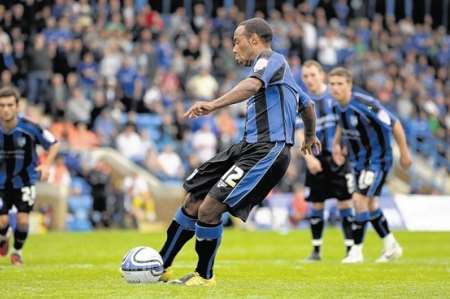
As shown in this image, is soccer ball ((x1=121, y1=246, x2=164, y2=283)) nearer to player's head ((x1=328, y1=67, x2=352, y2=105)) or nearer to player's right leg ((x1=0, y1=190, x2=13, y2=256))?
player's right leg ((x1=0, y1=190, x2=13, y2=256))

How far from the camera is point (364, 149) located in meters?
15.8

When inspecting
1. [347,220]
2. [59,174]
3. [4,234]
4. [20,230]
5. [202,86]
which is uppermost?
[202,86]

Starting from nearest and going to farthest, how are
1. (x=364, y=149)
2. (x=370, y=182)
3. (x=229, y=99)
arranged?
(x=229, y=99) → (x=370, y=182) → (x=364, y=149)

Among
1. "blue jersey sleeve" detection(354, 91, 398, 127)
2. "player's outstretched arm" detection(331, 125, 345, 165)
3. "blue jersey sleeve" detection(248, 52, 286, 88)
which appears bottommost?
"player's outstretched arm" detection(331, 125, 345, 165)

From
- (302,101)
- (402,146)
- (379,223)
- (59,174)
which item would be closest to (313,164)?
(379,223)

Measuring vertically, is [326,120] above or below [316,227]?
above

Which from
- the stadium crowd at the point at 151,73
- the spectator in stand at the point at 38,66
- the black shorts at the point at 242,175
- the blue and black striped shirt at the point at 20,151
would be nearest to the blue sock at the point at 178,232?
the black shorts at the point at 242,175

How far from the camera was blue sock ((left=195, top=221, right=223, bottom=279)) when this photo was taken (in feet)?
35.2

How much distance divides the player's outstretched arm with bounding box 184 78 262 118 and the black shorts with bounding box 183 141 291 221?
0.66 metres

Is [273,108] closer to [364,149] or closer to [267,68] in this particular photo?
[267,68]

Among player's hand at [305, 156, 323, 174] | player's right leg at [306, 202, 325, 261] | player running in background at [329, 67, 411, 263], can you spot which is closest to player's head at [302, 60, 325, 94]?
player running in background at [329, 67, 411, 263]

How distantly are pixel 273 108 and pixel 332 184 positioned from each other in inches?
227

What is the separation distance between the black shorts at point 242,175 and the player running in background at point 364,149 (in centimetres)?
474

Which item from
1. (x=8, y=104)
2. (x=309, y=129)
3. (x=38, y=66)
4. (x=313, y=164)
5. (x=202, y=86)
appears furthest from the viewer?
(x=202, y=86)
